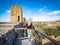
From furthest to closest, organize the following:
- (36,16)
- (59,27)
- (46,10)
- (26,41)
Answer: (46,10), (36,16), (59,27), (26,41)

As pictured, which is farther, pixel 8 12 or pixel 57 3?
pixel 57 3

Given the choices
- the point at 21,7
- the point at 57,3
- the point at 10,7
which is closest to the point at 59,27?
the point at 57,3

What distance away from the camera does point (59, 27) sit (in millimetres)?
11086

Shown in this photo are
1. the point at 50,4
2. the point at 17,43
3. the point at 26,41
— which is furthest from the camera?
the point at 50,4

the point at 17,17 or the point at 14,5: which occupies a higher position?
the point at 14,5

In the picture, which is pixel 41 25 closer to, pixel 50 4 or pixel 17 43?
pixel 50 4

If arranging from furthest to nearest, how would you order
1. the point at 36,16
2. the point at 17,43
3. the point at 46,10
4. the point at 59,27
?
the point at 46,10
the point at 36,16
the point at 59,27
the point at 17,43

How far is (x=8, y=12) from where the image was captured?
8.02 metres

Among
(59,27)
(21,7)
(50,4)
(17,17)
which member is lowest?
(59,27)

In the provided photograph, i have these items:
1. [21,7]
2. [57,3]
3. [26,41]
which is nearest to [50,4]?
[57,3]

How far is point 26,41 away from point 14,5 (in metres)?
5.61

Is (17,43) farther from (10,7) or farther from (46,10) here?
(46,10)

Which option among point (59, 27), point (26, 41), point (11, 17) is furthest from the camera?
point (59, 27)

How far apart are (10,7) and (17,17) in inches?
45.2
